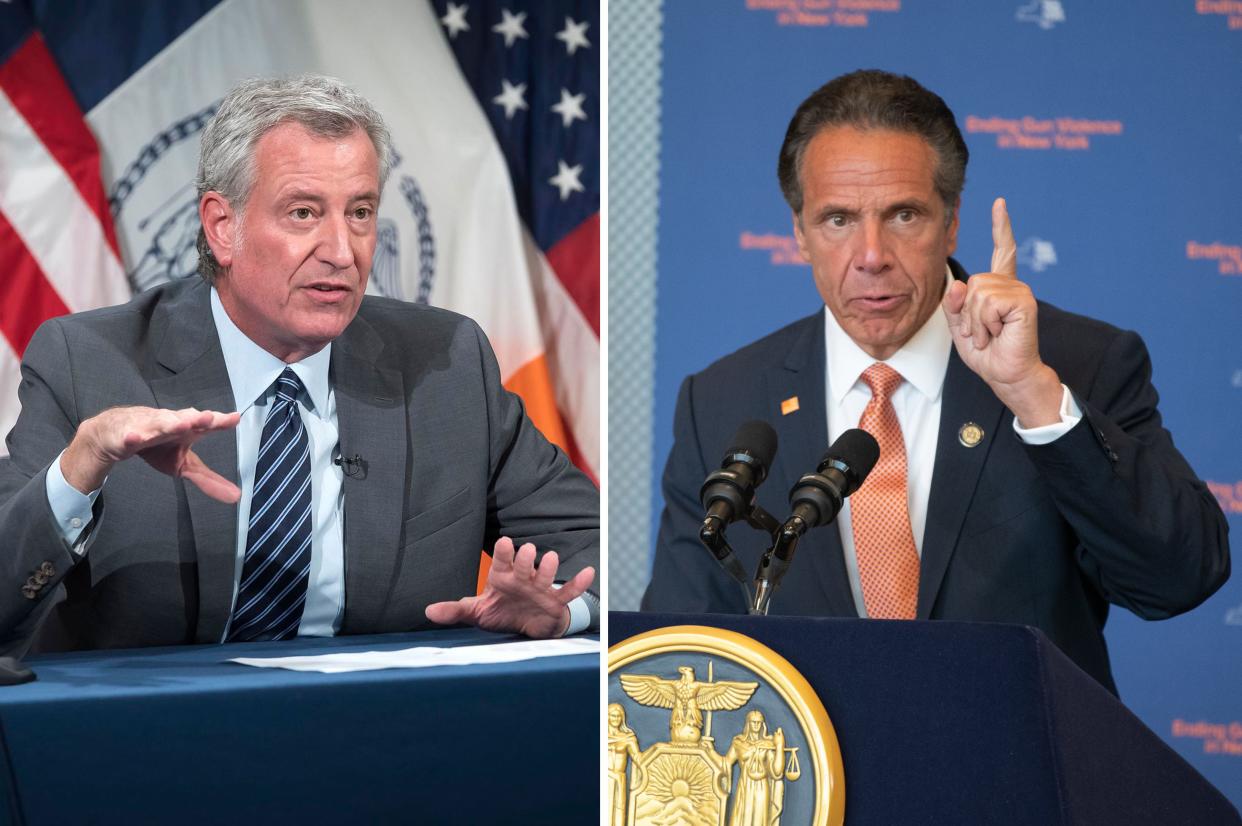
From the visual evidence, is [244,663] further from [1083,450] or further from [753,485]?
[1083,450]

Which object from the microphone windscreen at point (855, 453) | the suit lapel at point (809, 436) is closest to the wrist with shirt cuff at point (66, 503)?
the microphone windscreen at point (855, 453)

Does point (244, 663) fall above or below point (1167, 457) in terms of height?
below

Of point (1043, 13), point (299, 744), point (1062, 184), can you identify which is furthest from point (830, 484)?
point (1043, 13)

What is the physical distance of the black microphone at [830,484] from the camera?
1516mm

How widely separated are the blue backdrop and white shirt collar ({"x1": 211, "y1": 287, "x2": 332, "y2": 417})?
1.02 metres

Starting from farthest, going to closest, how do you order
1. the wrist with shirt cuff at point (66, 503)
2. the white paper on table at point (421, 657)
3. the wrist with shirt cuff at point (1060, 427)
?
1. the wrist with shirt cuff at point (1060, 427)
2. the wrist with shirt cuff at point (66, 503)
3. the white paper on table at point (421, 657)

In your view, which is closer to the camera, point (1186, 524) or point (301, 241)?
point (1186, 524)

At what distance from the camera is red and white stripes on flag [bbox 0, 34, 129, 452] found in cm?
297

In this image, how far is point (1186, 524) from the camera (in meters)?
2.10

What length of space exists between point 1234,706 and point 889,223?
151 centimetres

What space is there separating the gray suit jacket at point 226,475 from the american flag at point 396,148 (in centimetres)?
80

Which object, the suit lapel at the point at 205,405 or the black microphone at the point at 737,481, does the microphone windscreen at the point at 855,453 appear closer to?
the black microphone at the point at 737,481

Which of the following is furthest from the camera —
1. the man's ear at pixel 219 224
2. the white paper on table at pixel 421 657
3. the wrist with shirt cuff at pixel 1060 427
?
the man's ear at pixel 219 224

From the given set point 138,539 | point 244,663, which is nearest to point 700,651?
point 244,663
